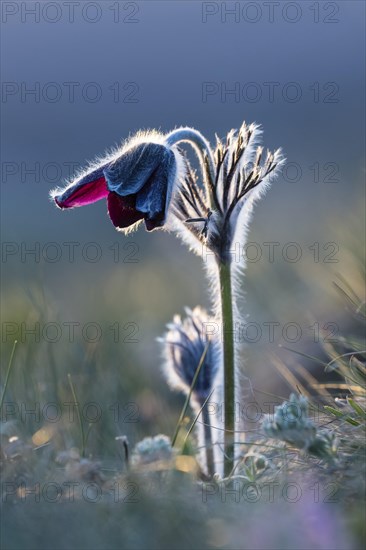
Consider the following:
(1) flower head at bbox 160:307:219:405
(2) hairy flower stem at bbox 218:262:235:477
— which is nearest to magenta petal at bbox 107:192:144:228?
(2) hairy flower stem at bbox 218:262:235:477

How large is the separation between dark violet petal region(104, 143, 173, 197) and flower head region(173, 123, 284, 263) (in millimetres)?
145

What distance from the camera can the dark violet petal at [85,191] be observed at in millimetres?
2525

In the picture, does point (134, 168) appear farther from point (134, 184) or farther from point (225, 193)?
point (225, 193)

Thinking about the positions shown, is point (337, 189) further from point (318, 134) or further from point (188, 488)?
point (188, 488)

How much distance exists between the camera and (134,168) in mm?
2502

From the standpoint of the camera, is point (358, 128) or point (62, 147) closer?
point (358, 128)

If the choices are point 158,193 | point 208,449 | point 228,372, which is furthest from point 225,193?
point 208,449

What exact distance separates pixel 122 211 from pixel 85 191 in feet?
0.46

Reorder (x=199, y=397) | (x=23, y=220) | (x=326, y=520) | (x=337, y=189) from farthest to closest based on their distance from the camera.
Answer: (x=23, y=220), (x=337, y=189), (x=199, y=397), (x=326, y=520)

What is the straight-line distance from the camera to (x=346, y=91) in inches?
571

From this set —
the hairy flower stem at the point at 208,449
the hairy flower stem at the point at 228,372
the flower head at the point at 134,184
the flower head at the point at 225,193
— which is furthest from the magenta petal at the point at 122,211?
the hairy flower stem at the point at 208,449

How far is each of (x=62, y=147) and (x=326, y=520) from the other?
11.9 m

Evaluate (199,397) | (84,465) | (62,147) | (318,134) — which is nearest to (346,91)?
(318,134)

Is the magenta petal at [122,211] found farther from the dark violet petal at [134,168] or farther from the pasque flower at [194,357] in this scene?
the pasque flower at [194,357]
